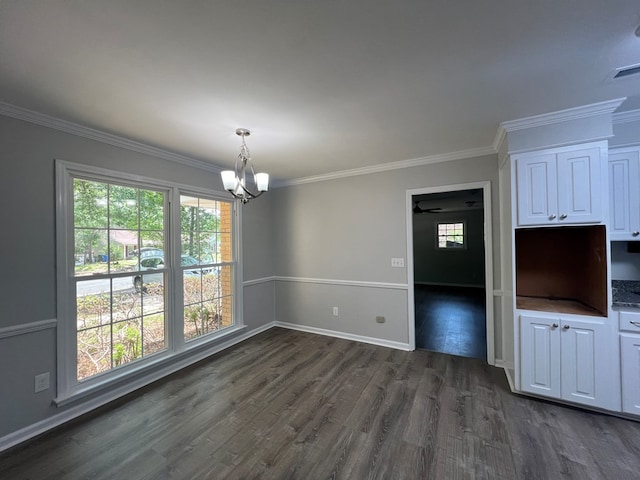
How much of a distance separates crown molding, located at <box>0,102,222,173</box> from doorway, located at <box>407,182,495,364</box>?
9.67 feet

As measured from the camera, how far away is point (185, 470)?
5.52 ft

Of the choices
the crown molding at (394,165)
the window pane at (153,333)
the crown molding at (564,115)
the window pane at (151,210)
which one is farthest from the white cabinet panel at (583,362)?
the window pane at (151,210)

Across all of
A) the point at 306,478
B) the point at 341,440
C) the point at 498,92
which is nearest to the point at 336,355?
the point at 341,440

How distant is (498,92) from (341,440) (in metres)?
2.80

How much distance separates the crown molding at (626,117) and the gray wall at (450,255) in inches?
212

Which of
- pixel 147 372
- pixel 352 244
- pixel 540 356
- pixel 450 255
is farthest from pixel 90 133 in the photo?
pixel 450 255

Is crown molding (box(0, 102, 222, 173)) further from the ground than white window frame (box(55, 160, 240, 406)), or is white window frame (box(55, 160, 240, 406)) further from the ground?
crown molding (box(0, 102, 222, 173))

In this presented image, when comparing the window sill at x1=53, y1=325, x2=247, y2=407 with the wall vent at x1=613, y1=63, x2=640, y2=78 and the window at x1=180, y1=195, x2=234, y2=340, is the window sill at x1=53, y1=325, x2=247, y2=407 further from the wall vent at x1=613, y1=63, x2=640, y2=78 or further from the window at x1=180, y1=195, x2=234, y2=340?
the wall vent at x1=613, y1=63, x2=640, y2=78

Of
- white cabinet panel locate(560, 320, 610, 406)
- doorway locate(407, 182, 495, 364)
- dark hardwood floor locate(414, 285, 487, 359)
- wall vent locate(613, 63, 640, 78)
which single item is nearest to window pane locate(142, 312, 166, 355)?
doorway locate(407, 182, 495, 364)

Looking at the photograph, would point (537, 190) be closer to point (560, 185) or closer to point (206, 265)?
point (560, 185)

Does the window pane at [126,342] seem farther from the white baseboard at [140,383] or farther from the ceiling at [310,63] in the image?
the ceiling at [310,63]

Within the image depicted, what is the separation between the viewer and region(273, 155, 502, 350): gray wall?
11.2 ft

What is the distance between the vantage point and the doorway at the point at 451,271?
333cm

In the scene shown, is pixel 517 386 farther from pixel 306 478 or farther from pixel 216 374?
pixel 216 374
